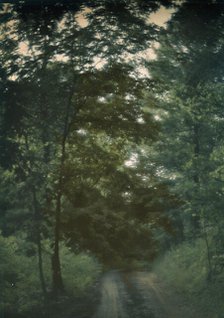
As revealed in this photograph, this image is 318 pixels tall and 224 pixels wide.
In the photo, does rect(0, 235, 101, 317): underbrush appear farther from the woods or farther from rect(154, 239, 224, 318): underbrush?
rect(154, 239, 224, 318): underbrush

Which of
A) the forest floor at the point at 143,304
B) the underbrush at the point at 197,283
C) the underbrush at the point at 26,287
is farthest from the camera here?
the underbrush at the point at 197,283

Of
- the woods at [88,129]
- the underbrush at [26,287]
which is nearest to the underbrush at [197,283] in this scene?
the woods at [88,129]

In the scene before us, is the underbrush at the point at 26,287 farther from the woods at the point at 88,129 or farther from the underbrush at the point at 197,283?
the underbrush at the point at 197,283

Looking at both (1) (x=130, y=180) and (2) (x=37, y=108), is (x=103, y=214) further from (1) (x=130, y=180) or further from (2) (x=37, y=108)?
(2) (x=37, y=108)

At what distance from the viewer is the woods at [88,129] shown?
12.7m

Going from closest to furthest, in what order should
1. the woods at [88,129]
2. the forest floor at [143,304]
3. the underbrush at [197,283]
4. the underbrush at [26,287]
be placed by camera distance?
the woods at [88,129], the underbrush at [26,287], the forest floor at [143,304], the underbrush at [197,283]

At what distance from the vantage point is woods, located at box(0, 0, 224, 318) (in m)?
12.7

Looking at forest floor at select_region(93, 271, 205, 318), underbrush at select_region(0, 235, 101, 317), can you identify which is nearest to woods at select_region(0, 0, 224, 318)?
underbrush at select_region(0, 235, 101, 317)

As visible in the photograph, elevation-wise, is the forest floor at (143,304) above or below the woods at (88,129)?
below

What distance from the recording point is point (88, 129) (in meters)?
18.4

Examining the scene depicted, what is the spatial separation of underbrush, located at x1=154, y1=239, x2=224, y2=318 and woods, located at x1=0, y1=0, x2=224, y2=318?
0.09 metres

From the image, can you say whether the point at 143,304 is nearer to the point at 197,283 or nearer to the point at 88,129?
the point at 197,283

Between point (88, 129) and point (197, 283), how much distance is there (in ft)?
26.2

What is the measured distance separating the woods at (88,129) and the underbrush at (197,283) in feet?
0.29
